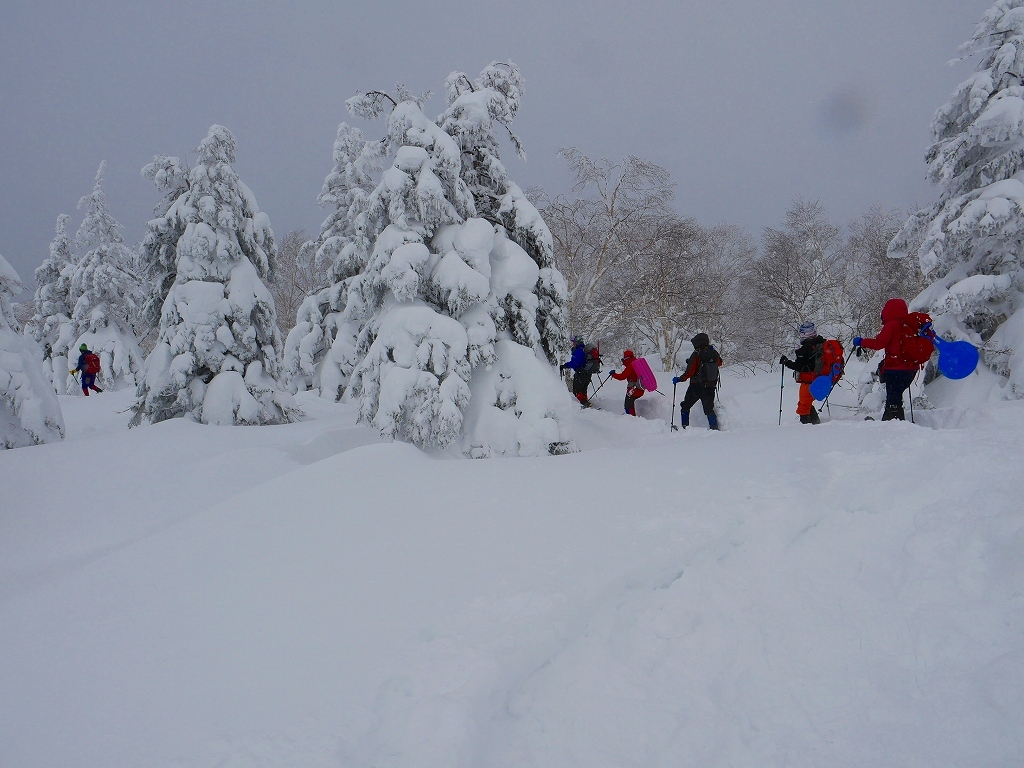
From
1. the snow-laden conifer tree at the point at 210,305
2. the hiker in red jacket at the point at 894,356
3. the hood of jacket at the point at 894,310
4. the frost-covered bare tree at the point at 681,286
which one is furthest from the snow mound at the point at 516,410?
the frost-covered bare tree at the point at 681,286

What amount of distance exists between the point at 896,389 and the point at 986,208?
12.6 ft

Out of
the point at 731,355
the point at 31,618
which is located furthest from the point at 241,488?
the point at 731,355

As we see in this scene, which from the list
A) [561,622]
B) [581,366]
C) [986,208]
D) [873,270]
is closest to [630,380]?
[581,366]

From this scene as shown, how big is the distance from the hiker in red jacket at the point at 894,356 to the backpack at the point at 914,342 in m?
0.02

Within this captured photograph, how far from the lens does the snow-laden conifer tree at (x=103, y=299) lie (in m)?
22.9

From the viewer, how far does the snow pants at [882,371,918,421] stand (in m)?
7.73

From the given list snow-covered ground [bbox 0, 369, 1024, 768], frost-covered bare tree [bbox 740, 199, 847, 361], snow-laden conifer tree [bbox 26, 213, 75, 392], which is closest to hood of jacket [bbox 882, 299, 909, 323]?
snow-covered ground [bbox 0, 369, 1024, 768]

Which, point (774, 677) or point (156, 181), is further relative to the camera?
point (156, 181)

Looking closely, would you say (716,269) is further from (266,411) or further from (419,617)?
(419,617)

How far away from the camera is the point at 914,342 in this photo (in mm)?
7543

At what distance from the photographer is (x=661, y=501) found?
4461mm

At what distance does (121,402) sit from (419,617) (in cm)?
1976

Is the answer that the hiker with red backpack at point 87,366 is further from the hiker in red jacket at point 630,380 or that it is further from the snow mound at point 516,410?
the hiker in red jacket at point 630,380

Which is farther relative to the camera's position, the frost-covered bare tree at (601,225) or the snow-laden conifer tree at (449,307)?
the frost-covered bare tree at (601,225)
